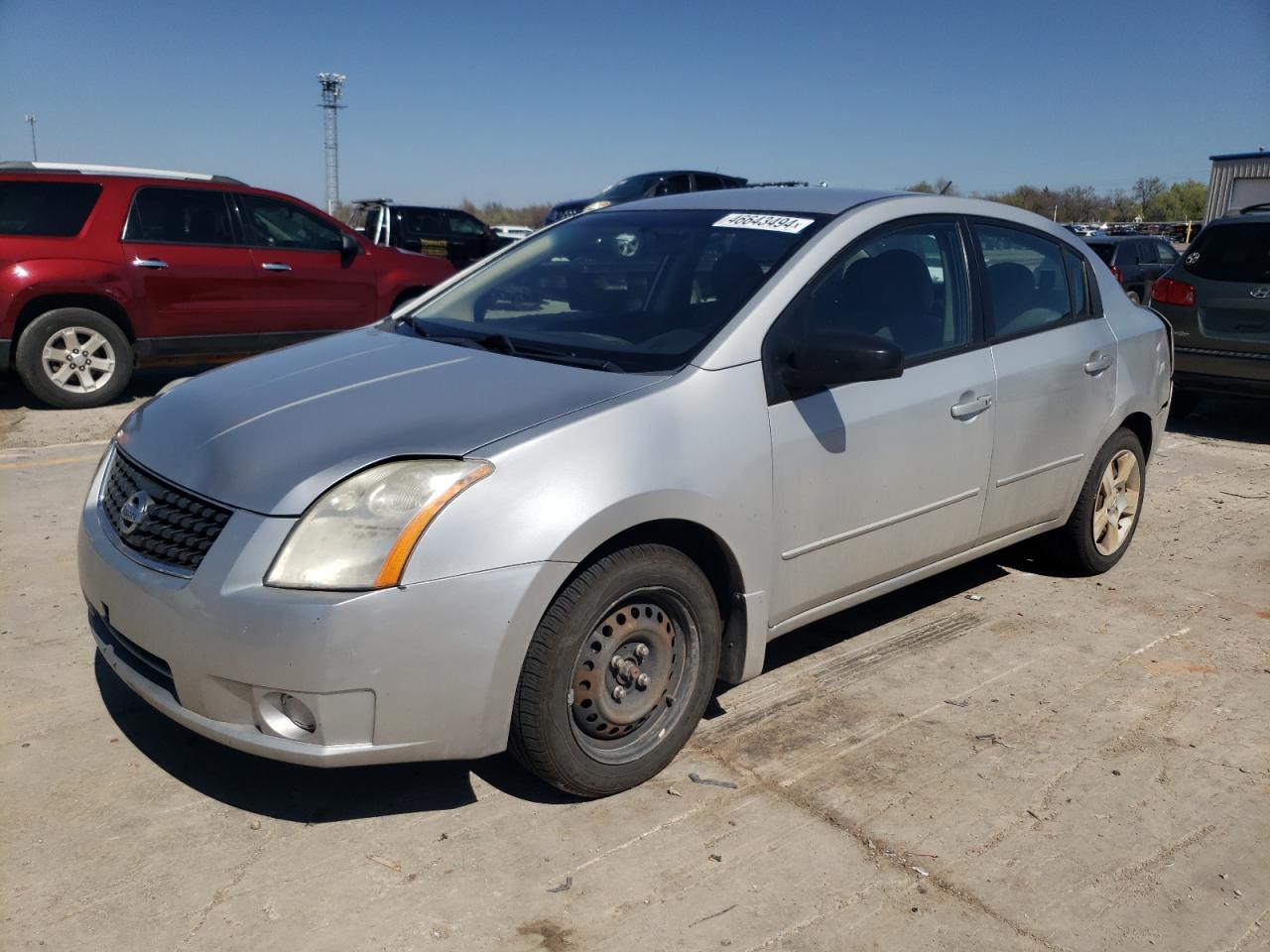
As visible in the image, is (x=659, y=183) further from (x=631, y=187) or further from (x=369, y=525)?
(x=369, y=525)

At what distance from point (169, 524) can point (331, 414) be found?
0.51 metres

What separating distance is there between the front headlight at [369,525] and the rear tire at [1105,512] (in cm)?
321

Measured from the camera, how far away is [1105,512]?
5078 mm

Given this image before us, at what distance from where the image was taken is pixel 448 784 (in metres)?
3.20

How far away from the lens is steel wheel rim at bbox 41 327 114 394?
8.48 metres

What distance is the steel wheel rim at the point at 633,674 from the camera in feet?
9.83

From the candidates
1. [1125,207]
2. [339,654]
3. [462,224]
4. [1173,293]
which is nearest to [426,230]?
[462,224]

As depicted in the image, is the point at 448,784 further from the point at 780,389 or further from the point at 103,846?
the point at 780,389

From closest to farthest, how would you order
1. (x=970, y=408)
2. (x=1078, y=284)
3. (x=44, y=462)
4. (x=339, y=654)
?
(x=339, y=654) < (x=970, y=408) < (x=1078, y=284) < (x=44, y=462)

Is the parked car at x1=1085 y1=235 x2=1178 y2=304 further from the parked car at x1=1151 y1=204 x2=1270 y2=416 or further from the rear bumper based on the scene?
the rear bumper

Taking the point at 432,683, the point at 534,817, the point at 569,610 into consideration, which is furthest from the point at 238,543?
the point at 534,817

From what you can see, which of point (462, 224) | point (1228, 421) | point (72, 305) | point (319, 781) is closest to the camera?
point (319, 781)

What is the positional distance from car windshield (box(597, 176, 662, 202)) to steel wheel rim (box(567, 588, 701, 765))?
1603 centimetres

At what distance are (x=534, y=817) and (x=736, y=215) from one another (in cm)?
219
